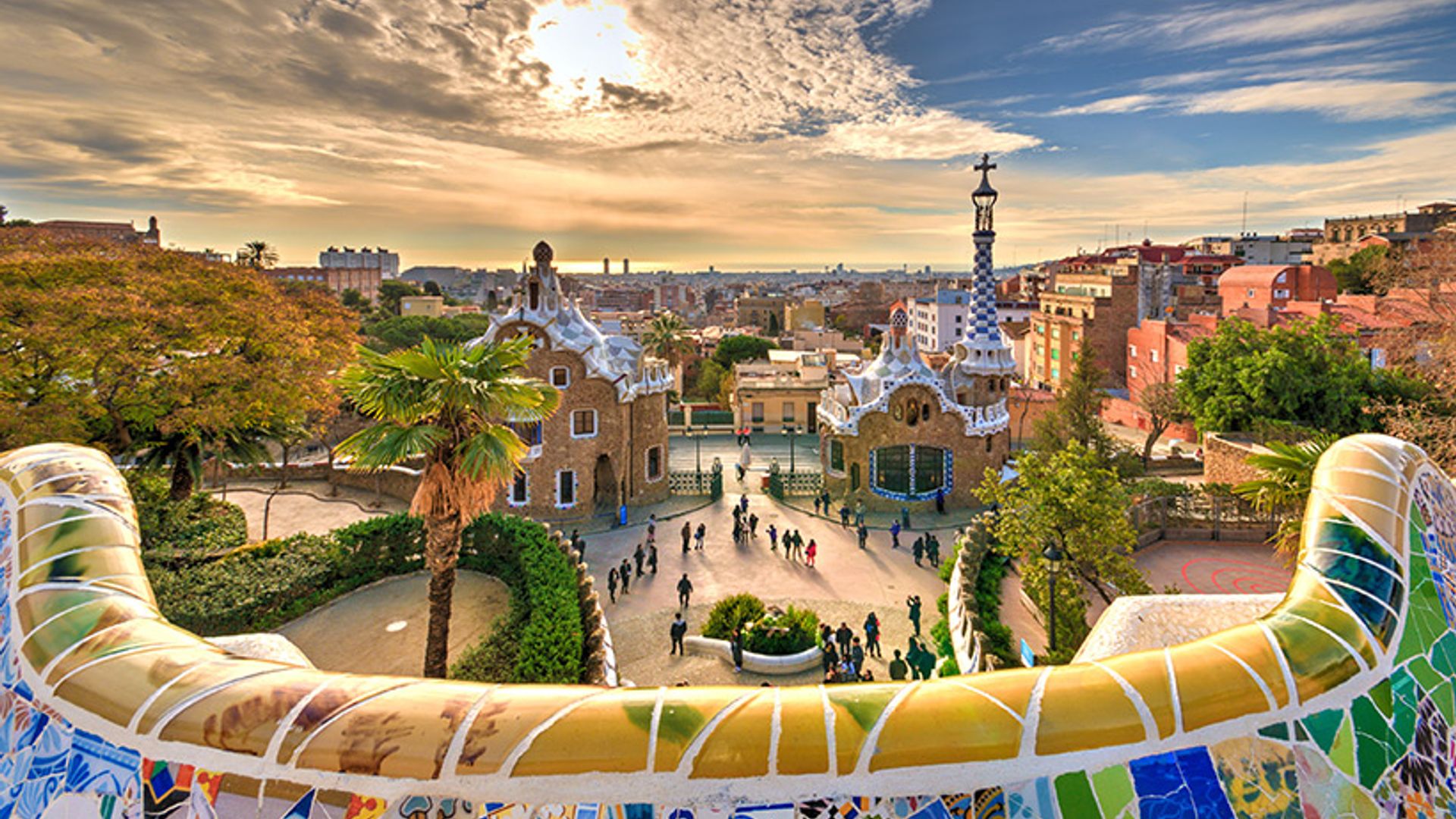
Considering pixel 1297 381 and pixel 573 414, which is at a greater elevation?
pixel 1297 381

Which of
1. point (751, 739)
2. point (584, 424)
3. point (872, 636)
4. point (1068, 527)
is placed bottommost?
point (872, 636)

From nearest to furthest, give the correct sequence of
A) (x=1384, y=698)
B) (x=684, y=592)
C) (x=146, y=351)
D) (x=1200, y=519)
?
(x=1384, y=698)
(x=146, y=351)
(x=684, y=592)
(x=1200, y=519)

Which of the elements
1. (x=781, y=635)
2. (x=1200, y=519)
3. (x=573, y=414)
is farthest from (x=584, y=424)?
(x=1200, y=519)

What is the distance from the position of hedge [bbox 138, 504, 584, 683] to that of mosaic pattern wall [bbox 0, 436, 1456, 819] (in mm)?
9768

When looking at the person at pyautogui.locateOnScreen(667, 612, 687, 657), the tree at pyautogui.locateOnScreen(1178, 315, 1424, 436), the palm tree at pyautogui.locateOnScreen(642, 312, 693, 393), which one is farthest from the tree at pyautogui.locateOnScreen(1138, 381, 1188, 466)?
the palm tree at pyautogui.locateOnScreen(642, 312, 693, 393)

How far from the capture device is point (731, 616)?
787 inches

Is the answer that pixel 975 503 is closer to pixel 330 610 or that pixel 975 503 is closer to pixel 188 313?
pixel 330 610

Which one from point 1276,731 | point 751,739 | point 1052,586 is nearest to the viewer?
point 751,739

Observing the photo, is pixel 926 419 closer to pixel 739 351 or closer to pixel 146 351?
pixel 146 351

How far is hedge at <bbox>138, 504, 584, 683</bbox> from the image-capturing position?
14.3 m

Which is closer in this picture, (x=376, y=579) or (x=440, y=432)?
(x=440, y=432)

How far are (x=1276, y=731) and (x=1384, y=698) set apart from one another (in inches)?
34.5

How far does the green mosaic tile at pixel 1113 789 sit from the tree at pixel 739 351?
227ft

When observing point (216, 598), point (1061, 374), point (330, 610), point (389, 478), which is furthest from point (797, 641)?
point (1061, 374)
